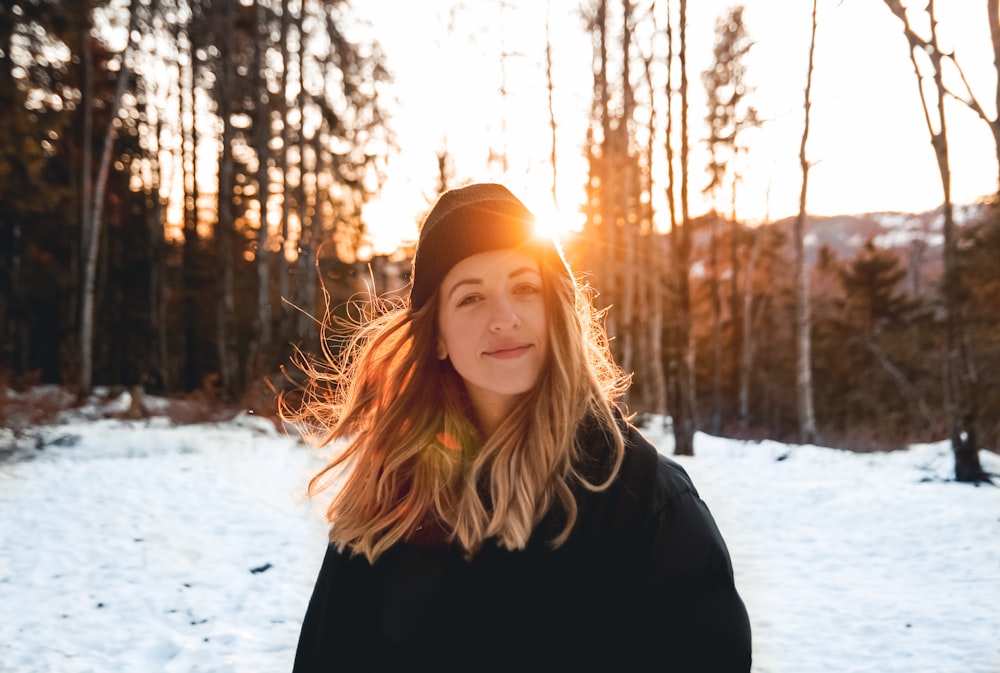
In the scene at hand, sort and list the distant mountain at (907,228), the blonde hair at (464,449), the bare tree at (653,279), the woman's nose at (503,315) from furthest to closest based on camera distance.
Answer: the bare tree at (653,279)
the distant mountain at (907,228)
the woman's nose at (503,315)
the blonde hair at (464,449)

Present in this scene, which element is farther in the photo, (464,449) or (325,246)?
(325,246)

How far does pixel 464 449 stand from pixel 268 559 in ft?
15.5

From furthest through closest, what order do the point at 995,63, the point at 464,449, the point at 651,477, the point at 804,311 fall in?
the point at 804,311
the point at 995,63
the point at 464,449
the point at 651,477

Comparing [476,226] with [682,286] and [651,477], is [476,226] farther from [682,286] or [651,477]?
[682,286]

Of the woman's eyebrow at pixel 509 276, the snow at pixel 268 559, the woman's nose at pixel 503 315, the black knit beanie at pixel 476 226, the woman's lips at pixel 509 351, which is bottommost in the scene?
the snow at pixel 268 559

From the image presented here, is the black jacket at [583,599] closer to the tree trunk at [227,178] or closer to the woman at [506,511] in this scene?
the woman at [506,511]

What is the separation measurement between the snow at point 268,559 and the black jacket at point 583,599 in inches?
43.2

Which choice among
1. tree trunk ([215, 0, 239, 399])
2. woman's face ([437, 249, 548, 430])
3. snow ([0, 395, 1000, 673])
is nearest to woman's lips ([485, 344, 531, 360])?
woman's face ([437, 249, 548, 430])

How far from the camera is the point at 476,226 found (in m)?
1.70

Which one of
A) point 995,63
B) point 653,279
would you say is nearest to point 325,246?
point 653,279

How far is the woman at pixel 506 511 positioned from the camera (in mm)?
1358

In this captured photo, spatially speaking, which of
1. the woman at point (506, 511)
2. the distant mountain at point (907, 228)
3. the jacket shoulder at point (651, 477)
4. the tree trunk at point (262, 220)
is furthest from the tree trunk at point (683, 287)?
the jacket shoulder at point (651, 477)

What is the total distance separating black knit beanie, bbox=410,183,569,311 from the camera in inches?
66.8

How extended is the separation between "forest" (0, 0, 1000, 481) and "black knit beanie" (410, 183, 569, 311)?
426 centimetres
